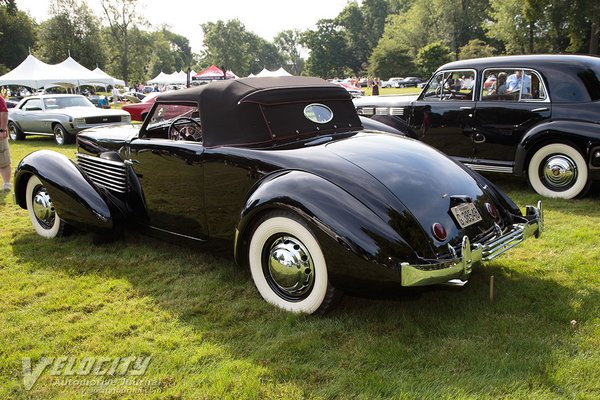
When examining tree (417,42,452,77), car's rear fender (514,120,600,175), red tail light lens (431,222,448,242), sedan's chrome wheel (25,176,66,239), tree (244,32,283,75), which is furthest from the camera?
tree (244,32,283,75)

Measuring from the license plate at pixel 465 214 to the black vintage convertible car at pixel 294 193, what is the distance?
1 centimetres

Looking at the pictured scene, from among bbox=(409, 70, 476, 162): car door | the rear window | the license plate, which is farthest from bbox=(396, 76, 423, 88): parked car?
the license plate

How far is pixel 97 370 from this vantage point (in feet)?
9.21

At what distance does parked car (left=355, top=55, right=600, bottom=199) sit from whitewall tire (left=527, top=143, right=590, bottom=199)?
1 centimetres

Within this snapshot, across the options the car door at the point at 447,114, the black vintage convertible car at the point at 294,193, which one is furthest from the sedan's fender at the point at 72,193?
the car door at the point at 447,114

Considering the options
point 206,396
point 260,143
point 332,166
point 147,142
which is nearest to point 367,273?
point 332,166

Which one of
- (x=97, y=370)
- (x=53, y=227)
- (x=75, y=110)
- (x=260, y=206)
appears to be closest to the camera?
(x=97, y=370)

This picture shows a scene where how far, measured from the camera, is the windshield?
1450 cm

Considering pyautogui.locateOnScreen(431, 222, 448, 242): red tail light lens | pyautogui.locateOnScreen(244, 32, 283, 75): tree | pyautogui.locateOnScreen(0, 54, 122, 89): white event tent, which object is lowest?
pyautogui.locateOnScreen(431, 222, 448, 242): red tail light lens

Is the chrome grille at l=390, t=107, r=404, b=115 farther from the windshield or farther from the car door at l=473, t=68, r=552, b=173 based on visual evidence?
the windshield

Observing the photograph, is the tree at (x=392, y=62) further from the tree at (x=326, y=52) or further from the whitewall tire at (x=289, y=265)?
the whitewall tire at (x=289, y=265)

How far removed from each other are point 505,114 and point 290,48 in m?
146

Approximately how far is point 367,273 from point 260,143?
55.0 inches

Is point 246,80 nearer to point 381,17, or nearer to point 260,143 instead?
point 260,143
